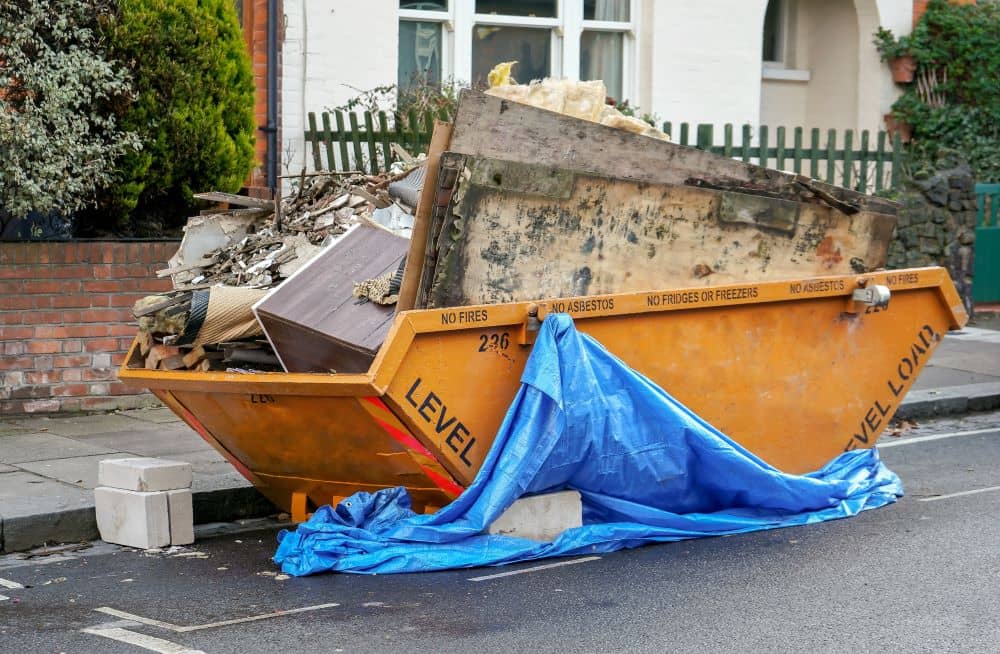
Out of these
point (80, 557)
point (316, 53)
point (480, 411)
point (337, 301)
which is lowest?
point (80, 557)

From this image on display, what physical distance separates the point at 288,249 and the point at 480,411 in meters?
1.60

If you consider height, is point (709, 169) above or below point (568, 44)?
below

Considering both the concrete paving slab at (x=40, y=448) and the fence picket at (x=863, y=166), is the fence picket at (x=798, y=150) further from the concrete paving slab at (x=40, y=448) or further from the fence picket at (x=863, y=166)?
the concrete paving slab at (x=40, y=448)

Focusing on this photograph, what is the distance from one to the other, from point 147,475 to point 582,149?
2477 mm

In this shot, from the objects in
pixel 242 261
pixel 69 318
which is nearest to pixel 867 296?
pixel 242 261

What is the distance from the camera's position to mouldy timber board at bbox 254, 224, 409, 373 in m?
5.63

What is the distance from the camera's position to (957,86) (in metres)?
15.4

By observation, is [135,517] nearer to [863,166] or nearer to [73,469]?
[73,469]

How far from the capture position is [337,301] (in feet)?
19.1

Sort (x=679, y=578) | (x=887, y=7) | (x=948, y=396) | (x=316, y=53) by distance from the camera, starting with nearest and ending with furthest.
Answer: (x=679, y=578) < (x=948, y=396) < (x=316, y=53) < (x=887, y=7)

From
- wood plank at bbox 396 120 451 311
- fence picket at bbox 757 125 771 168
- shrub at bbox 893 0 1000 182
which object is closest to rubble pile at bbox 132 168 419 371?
wood plank at bbox 396 120 451 311

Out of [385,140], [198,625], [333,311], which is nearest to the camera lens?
[198,625]

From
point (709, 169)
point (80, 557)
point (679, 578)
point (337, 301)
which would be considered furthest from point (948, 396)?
point (80, 557)

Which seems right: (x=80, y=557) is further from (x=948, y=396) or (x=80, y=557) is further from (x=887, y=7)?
(x=887, y=7)
